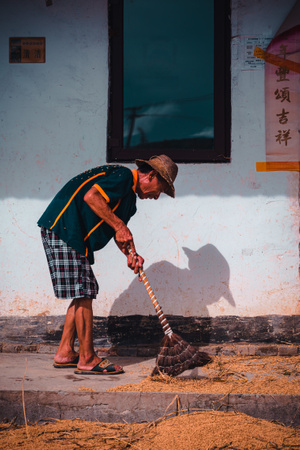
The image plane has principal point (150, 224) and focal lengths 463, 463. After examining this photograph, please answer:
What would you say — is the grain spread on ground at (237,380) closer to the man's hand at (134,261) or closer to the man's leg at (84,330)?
the man's leg at (84,330)

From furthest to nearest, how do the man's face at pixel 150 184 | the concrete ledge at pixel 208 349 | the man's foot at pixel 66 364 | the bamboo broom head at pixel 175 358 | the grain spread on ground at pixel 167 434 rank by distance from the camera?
1. the concrete ledge at pixel 208 349
2. the man's foot at pixel 66 364
3. the man's face at pixel 150 184
4. the bamboo broom head at pixel 175 358
5. the grain spread on ground at pixel 167 434

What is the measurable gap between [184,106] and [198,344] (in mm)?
2374

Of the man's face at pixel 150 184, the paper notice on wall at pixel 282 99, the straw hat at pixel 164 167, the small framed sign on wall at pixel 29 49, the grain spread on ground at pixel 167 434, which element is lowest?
the grain spread on ground at pixel 167 434

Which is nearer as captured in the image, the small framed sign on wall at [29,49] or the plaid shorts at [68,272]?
the plaid shorts at [68,272]

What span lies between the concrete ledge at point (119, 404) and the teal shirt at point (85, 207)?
109 centimetres

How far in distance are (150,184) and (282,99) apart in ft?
5.81


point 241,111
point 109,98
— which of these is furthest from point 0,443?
point 241,111

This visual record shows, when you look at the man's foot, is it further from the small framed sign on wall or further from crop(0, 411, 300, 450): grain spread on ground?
the small framed sign on wall

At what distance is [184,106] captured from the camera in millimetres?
4715

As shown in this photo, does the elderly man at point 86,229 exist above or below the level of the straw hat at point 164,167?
below

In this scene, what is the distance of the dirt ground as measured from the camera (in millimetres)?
2730

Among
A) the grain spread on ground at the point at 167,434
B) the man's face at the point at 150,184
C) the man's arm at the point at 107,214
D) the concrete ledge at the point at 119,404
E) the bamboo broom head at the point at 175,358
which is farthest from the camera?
the man's face at the point at 150,184

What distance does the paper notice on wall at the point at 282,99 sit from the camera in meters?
4.50

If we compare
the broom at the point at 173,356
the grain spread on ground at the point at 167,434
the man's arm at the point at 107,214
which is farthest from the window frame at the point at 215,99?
the grain spread on ground at the point at 167,434
